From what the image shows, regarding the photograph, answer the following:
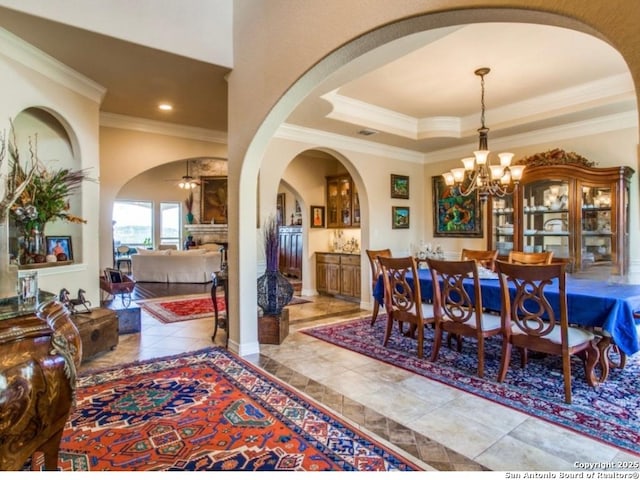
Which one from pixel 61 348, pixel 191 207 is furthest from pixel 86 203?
pixel 191 207

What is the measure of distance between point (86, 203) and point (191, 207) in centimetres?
870

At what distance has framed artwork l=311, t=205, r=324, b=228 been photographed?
24.3 ft

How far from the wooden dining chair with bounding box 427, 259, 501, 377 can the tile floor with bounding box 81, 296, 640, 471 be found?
556 millimetres

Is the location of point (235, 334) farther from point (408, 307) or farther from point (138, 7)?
point (138, 7)

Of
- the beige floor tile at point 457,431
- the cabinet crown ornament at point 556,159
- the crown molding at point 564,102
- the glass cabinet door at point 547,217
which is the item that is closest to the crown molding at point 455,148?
the cabinet crown ornament at point 556,159

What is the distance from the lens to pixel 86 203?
13.5ft

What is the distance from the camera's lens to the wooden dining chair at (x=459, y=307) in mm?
3072

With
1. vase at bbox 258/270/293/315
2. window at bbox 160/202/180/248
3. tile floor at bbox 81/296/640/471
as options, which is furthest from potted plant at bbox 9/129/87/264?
window at bbox 160/202/180/248

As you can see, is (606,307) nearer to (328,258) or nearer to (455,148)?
(455,148)

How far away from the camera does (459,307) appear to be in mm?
3312

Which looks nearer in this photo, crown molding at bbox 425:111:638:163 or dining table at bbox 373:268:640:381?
dining table at bbox 373:268:640:381

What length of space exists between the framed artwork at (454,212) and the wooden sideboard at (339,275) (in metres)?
1.61

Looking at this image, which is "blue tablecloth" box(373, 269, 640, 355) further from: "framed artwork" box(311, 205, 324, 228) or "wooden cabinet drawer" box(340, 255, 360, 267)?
A: "framed artwork" box(311, 205, 324, 228)

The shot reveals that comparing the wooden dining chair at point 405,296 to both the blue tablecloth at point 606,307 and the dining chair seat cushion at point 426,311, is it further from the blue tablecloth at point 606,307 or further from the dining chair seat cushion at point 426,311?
the blue tablecloth at point 606,307
